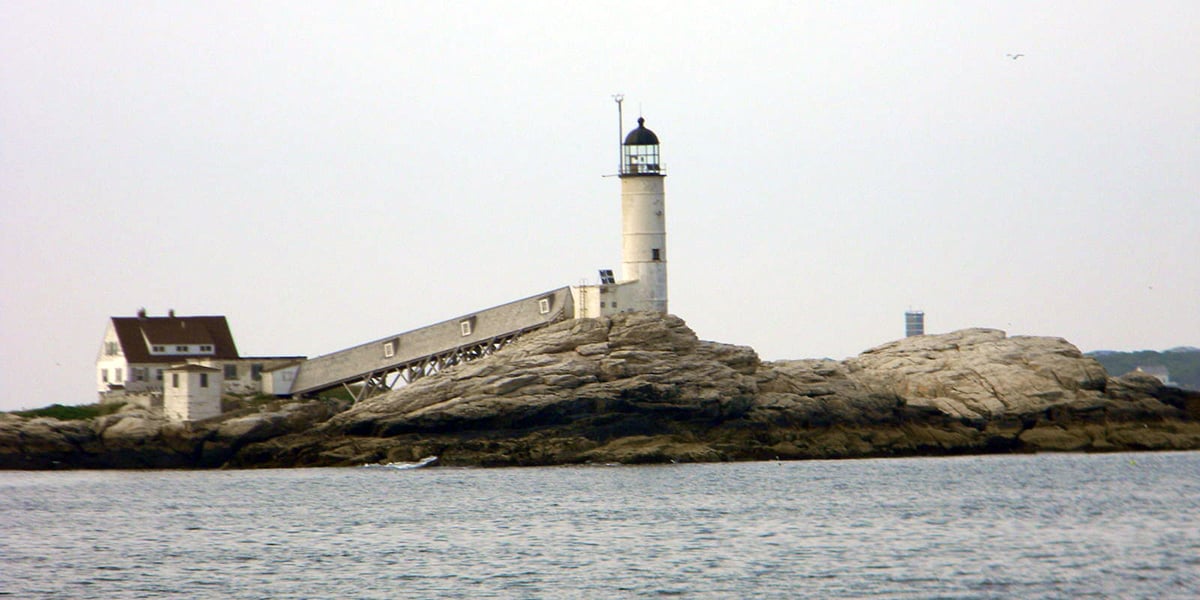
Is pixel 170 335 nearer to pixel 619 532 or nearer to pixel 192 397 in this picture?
pixel 192 397

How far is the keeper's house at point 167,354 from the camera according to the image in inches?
3206

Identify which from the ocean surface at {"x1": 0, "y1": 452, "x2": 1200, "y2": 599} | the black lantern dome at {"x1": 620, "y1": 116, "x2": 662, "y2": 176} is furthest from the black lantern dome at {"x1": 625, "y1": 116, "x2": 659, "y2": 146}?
the ocean surface at {"x1": 0, "y1": 452, "x2": 1200, "y2": 599}

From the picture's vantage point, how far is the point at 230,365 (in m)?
82.9

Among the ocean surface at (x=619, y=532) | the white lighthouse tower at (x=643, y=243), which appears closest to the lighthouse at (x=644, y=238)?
the white lighthouse tower at (x=643, y=243)

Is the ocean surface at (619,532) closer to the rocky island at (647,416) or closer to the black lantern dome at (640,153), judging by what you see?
the rocky island at (647,416)

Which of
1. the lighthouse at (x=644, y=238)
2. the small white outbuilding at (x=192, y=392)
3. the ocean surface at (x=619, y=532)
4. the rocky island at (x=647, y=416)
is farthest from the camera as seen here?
the lighthouse at (x=644, y=238)

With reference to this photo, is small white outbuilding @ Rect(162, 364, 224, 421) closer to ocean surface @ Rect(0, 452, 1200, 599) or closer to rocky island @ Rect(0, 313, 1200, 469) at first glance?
rocky island @ Rect(0, 313, 1200, 469)

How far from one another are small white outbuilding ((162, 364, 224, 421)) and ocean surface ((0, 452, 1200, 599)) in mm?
3023

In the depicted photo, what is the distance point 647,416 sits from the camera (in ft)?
232

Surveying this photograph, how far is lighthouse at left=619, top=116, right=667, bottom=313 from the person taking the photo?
78.1 m

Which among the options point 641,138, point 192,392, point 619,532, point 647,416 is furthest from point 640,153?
point 619,532

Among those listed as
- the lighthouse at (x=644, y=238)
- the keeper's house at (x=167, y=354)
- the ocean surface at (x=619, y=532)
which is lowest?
the ocean surface at (x=619, y=532)

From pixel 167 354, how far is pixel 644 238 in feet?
80.4

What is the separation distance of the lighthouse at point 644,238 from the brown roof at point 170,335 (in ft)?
69.0
